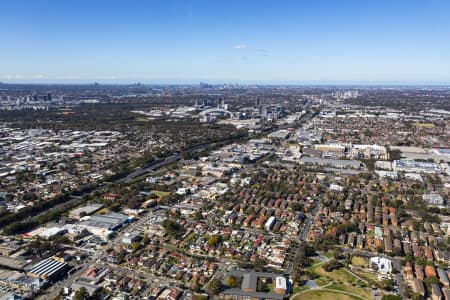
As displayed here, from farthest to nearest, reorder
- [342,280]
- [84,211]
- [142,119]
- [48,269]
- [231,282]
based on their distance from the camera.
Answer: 1. [142,119]
2. [84,211]
3. [48,269]
4. [342,280]
5. [231,282]

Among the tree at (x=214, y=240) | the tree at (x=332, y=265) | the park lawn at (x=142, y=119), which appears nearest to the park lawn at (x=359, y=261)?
the tree at (x=332, y=265)

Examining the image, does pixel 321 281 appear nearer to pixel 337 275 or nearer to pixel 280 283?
pixel 337 275

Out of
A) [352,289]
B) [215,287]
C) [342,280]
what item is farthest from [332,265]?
[215,287]

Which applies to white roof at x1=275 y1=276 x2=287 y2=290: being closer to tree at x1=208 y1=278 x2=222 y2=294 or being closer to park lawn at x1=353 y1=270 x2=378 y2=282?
tree at x1=208 y1=278 x2=222 y2=294

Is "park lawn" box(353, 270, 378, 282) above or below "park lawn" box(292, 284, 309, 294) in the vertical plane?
above

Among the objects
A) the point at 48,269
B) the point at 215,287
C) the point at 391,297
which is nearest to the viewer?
the point at 391,297

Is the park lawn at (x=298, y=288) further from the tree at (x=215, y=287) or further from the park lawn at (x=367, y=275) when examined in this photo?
the tree at (x=215, y=287)

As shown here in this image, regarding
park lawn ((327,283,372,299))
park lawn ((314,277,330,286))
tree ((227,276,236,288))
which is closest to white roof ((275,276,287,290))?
park lawn ((314,277,330,286))

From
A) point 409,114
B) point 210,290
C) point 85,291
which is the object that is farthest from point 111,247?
point 409,114

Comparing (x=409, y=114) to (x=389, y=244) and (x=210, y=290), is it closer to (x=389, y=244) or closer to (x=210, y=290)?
(x=389, y=244)
